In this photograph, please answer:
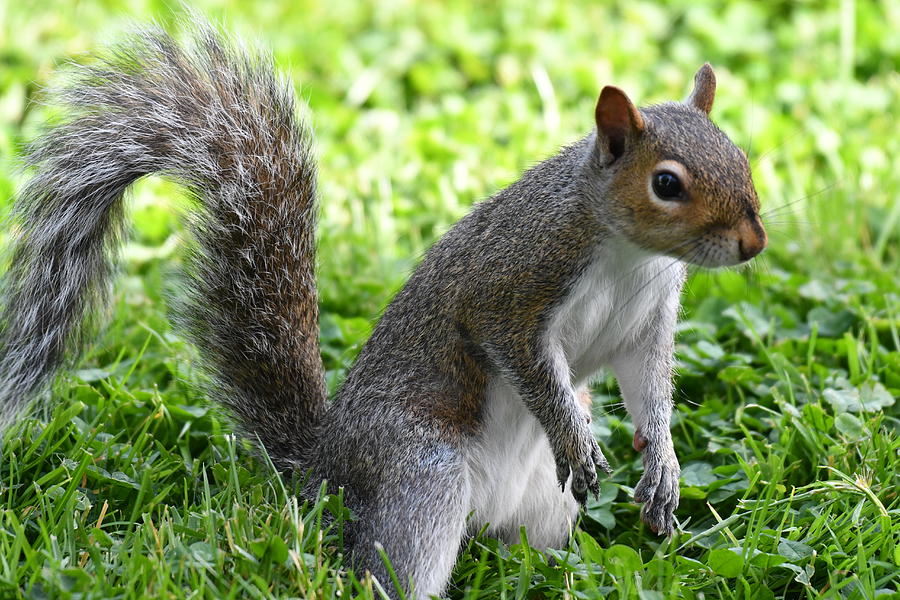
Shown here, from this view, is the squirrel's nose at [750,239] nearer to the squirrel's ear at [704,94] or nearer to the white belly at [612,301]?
the white belly at [612,301]

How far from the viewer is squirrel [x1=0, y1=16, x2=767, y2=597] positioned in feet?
6.66

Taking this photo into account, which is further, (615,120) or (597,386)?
(597,386)

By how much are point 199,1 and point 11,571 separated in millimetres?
3523

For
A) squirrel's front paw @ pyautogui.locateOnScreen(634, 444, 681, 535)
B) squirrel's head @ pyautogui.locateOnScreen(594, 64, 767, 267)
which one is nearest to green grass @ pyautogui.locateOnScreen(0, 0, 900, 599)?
squirrel's front paw @ pyautogui.locateOnScreen(634, 444, 681, 535)

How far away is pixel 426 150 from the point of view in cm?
394

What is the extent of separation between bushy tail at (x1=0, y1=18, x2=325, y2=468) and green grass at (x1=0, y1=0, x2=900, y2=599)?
110 millimetres

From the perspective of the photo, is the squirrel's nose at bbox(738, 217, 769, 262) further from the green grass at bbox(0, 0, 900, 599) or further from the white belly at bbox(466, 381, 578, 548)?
the white belly at bbox(466, 381, 578, 548)

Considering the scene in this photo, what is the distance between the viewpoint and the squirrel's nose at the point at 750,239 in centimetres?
188

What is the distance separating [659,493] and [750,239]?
1.79ft

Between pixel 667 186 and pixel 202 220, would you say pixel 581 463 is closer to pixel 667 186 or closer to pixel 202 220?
pixel 667 186

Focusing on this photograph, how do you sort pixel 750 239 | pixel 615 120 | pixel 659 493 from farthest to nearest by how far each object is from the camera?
pixel 659 493, pixel 615 120, pixel 750 239

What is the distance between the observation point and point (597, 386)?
2.84 m

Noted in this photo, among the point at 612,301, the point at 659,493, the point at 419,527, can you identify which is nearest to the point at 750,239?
the point at 612,301

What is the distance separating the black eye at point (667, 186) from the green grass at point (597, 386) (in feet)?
0.89
